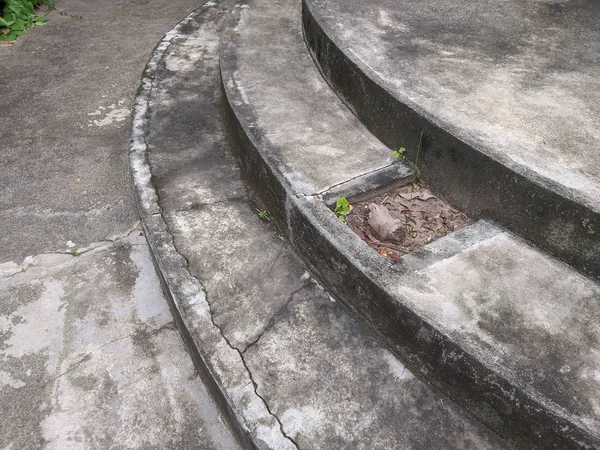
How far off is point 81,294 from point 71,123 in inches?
82.0

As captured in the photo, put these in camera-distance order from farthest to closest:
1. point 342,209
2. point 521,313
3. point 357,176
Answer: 1. point 357,176
2. point 342,209
3. point 521,313

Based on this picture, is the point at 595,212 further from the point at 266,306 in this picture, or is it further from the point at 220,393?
the point at 220,393

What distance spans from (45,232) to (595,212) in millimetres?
3341

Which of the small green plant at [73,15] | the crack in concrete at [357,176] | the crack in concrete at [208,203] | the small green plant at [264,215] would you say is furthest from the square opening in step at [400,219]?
the small green plant at [73,15]

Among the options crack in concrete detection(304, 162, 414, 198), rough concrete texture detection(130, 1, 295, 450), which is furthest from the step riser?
rough concrete texture detection(130, 1, 295, 450)

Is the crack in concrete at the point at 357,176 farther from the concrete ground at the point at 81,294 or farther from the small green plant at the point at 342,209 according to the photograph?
the concrete ground at the point at 81,294

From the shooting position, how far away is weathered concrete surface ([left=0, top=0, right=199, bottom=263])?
361 cm

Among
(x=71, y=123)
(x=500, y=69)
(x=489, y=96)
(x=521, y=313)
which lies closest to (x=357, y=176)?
(x=489, y=96)

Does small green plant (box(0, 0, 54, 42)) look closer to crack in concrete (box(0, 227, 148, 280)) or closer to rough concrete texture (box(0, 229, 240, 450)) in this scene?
crack in concrete (box(0, 227, 148, 280))

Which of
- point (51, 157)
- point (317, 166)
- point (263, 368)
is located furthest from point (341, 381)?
point (51, 157)

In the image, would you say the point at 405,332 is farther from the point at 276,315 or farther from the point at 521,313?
the point at 276,315

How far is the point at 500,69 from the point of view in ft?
11.8

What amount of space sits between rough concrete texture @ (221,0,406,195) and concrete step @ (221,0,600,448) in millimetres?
28

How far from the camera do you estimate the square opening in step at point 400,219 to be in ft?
9.29
